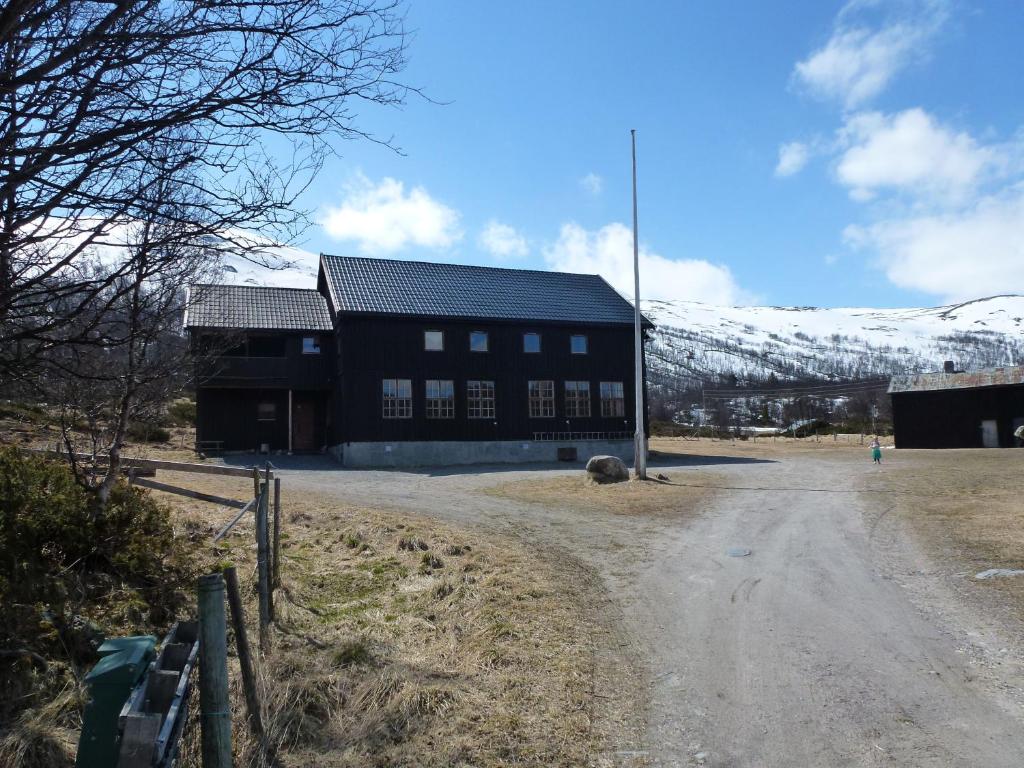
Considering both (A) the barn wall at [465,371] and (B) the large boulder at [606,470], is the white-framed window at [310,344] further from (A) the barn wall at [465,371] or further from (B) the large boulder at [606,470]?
(B) the large boulder at [606,470]

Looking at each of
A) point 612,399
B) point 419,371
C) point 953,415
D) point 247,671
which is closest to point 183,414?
point 419,371

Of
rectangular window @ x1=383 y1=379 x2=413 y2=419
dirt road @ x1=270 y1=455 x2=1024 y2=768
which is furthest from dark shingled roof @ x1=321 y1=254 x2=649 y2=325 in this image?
dirt road @ x1=270 y1=455 x2=1024 y2=768

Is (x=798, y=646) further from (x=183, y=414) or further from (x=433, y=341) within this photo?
(x=183, y=414)

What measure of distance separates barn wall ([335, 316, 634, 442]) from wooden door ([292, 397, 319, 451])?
3136 mm

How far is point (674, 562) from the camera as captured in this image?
1090cm

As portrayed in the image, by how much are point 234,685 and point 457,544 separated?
6060 millimetres

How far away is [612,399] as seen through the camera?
35594 mm

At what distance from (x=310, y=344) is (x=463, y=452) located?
860 centimetres

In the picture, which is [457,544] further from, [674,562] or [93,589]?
[93,589]

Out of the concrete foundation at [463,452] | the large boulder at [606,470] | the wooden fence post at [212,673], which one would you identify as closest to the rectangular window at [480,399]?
the concrete foundation at [463,452]

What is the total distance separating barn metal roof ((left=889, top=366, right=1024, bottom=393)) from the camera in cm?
4138

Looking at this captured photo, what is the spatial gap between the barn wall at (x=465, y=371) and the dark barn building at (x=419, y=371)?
0.05 meters

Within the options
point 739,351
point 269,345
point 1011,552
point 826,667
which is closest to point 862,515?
point 1011,552

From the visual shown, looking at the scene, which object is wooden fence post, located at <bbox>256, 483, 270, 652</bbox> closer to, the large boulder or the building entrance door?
the large boulder
